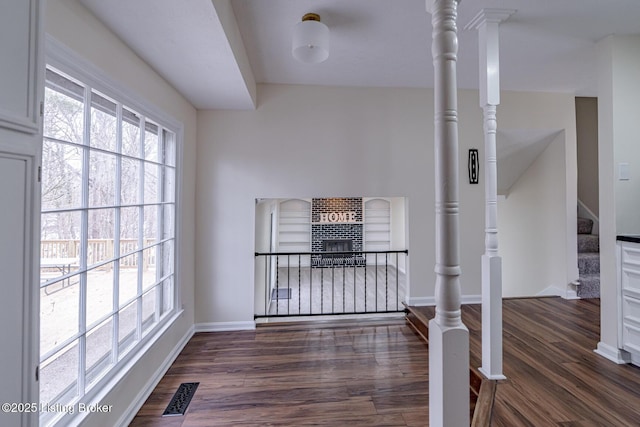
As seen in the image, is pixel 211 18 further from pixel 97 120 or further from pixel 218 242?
pixel 218 242

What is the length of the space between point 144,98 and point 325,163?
1773 millimetres

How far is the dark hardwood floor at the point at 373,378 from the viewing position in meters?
1.74

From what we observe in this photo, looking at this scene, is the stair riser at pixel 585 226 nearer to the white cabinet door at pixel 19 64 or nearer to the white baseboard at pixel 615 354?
the white baseboard at pixel 615 354

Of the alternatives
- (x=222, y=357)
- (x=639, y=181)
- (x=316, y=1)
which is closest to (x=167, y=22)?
(x=316, y=1)

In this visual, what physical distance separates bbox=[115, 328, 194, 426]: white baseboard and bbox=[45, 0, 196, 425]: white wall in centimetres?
2

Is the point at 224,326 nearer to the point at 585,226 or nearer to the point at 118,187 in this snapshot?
the point at 118,187

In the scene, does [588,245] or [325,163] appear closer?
[325,163]

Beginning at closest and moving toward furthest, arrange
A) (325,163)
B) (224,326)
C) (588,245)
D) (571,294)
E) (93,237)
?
(93,237), (224,326), (325,163), (571,294), (588,245)

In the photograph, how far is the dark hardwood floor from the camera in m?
1.74

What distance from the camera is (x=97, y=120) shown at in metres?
1.62

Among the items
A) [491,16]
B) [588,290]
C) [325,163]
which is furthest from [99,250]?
[588,290]

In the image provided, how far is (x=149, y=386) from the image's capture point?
2.06 meters

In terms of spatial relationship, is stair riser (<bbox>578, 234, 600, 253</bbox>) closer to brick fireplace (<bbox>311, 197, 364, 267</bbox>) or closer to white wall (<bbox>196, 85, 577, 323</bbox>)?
white wall (<bbox>196, 85, 577, 323</bbox>)

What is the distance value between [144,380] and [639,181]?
401cm
